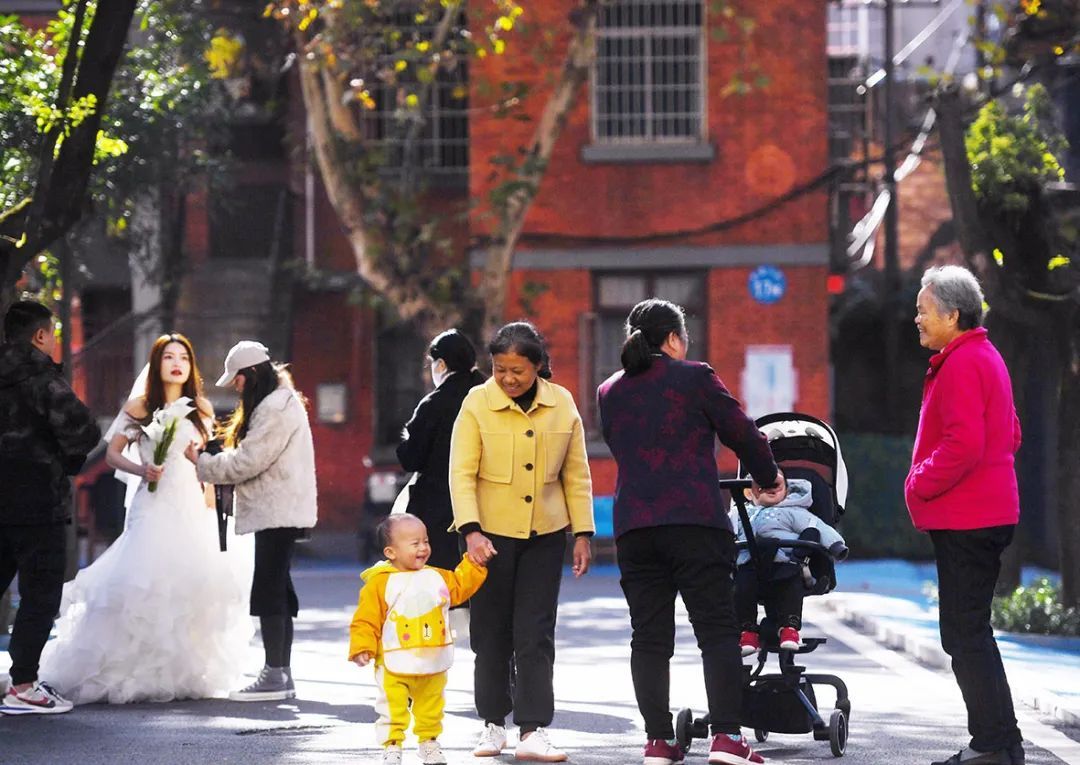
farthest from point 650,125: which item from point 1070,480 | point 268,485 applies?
point 268,485

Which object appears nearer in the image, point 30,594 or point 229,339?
point 30,594

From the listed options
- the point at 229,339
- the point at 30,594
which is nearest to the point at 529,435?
the point at 30,594

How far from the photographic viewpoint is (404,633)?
806 cm

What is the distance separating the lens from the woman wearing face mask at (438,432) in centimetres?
1029

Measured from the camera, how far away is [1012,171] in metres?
15.1

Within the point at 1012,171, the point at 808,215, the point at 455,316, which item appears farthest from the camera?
the point at 808,215

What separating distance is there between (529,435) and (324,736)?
6.19 feet

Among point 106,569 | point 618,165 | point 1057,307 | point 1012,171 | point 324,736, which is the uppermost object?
point 618,165

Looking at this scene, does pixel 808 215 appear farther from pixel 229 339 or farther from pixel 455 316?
pixel 229 339

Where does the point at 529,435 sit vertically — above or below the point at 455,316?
below

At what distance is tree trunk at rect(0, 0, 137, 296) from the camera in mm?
11906

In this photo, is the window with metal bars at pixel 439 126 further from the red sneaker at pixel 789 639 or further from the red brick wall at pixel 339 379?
the red sneaker at pixel 789 639

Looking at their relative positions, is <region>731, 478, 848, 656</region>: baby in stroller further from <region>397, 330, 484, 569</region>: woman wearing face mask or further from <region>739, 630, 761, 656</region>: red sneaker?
<region>397, 330, 484, 569</region>: woman wearing face mask

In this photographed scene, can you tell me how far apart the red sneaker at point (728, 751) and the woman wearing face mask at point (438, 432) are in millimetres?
2486
